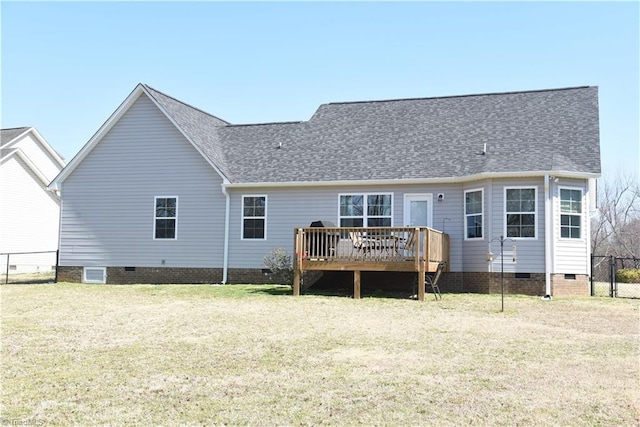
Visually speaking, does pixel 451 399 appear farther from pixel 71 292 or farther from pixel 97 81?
pixel 97 81

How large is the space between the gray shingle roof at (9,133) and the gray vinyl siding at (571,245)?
2601 cm

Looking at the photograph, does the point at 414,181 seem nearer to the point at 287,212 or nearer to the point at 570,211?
the point at 287,212

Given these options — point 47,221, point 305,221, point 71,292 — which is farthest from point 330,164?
point 47,221

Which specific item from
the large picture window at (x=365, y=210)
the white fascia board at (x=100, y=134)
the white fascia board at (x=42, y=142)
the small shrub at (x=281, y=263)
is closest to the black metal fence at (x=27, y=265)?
the white fascia board at (x=42, y=142)

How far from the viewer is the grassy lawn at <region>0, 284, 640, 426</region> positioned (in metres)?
5.97

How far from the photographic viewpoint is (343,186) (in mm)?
19094

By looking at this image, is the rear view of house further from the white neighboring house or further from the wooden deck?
the white neighboring house

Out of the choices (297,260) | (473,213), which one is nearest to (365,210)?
(473,213)

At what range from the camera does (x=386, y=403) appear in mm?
6211

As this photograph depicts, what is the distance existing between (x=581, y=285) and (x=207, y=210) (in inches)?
455

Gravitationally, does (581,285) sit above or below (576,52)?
below

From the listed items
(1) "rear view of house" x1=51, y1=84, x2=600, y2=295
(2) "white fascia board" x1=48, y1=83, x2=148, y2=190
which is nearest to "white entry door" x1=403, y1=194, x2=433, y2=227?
(1) "rear view of house" x1=51, y1=84, x2=600, y2=295

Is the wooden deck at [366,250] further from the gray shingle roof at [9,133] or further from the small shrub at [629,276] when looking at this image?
the gray shingle roof at [9,133]

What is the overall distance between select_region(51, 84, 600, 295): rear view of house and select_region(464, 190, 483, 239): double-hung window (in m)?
0.04
